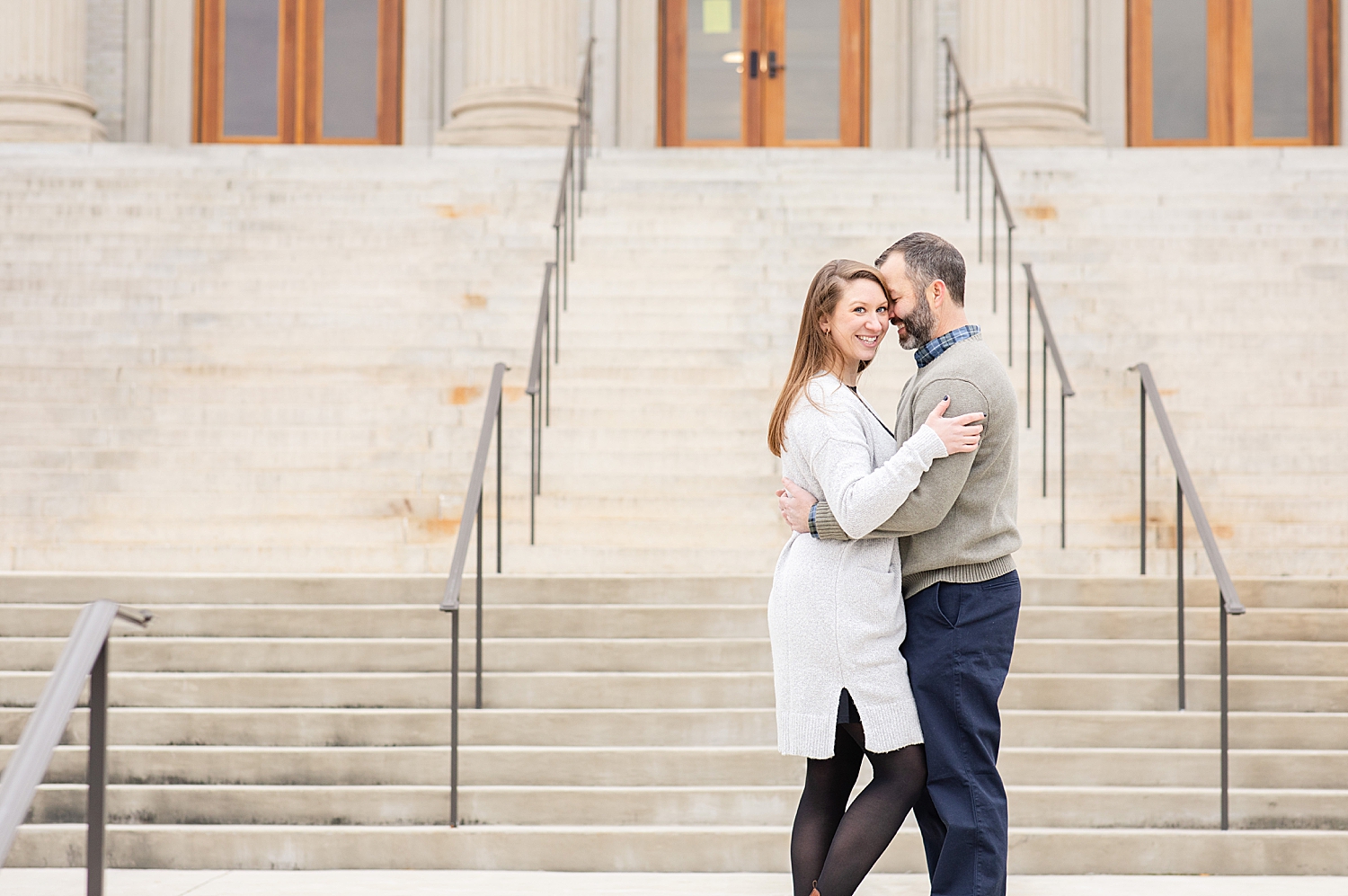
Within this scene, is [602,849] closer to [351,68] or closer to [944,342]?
[944,342]

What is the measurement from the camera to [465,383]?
9117mm

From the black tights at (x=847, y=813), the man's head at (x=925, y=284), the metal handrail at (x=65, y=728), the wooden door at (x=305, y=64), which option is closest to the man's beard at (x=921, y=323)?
the man's head at (x=925, y=284)

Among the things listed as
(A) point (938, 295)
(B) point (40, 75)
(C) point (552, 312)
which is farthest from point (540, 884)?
(B) point (40, 75)

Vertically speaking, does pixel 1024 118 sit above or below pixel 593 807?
above

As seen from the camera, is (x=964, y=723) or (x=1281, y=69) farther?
(x=1281, y=69)

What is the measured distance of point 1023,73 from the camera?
14.6 meters

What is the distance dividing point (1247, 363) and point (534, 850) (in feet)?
20.5

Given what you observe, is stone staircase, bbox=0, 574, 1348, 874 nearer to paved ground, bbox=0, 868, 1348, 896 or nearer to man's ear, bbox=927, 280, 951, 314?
paved ground, bbox=0, 868, 1348, 896

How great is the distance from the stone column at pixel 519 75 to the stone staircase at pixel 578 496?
5.32ft

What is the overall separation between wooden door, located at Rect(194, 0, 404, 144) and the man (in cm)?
1495

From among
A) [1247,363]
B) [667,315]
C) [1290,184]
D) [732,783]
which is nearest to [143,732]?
[732,783]

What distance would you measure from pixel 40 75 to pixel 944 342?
13.7 metres

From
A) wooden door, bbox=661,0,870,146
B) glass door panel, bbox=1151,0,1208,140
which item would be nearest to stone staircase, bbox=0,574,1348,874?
wooden door, bbox=661,0,870,146

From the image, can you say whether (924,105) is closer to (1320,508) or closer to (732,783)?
(1320,508)
